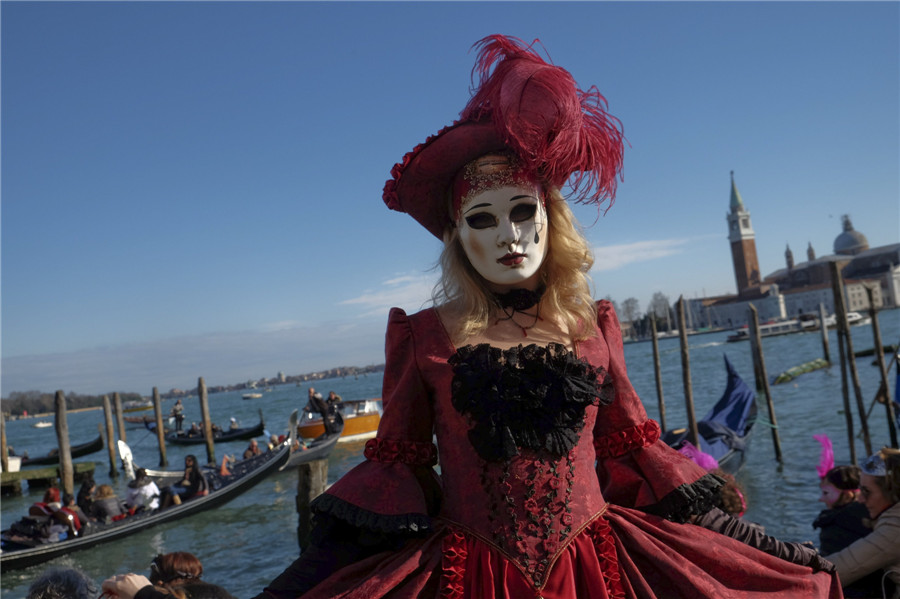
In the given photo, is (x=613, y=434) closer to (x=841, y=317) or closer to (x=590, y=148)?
(x=590, y=148)

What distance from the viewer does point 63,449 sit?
1376 cm

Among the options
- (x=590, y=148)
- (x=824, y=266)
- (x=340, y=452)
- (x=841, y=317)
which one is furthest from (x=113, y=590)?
(x=824, y=266)

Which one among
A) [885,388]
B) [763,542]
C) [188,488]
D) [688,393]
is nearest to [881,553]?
[763,542]

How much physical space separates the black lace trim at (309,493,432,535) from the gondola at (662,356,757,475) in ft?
25.8

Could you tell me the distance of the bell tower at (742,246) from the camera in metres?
78.9

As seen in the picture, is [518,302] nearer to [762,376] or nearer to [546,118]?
[546,118]

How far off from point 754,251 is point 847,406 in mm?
77193

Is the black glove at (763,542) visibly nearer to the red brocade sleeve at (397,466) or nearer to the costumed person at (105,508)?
the red brocade sleeve at (397,466)

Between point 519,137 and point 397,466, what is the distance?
72 cm

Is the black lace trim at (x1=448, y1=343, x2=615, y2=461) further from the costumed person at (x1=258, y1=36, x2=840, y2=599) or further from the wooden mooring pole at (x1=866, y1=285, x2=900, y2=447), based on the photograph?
the wooden mooring pole at (x1=866, y1=285, x2=900, y2=447)

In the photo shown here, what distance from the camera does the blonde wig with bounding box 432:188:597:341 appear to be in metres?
1.59

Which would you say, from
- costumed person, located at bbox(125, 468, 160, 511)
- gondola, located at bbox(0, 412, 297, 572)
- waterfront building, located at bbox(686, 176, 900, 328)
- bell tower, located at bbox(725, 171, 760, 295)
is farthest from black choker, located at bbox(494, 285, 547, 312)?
bell tower, located at bbox(725, 171, 760, 295)

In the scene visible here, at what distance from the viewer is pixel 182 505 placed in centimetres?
994

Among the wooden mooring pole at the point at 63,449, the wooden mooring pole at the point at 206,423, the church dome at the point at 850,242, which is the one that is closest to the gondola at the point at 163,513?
the wooden mooring pole at the point at 63,449
